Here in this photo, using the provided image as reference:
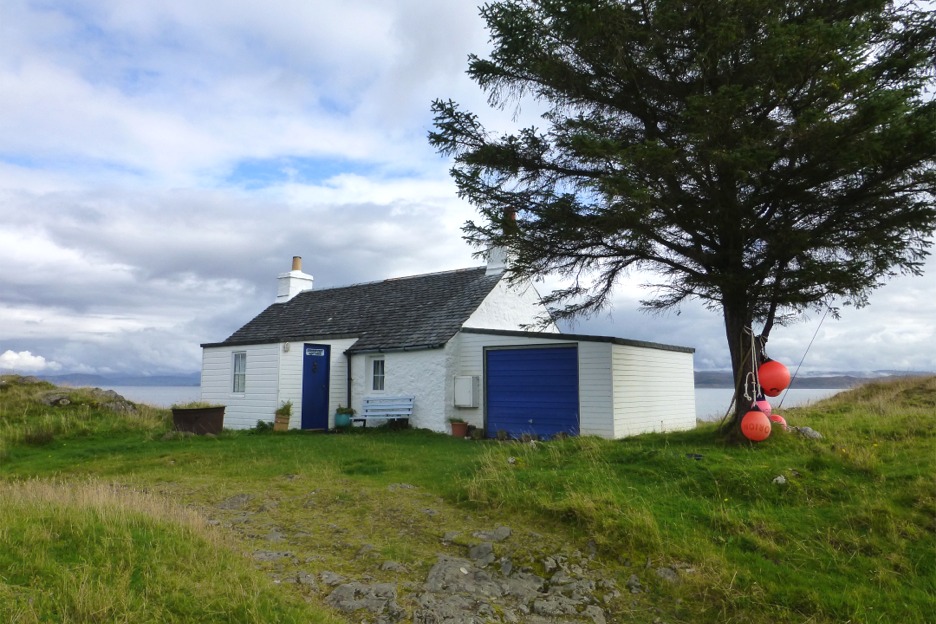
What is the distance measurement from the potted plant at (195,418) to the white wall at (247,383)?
2499 mm

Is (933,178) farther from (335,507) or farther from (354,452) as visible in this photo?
(354,452)

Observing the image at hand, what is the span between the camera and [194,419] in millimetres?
17969

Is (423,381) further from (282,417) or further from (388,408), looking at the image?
(282,417)

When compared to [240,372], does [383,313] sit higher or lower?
higher

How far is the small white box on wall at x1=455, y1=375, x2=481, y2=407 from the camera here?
18.0 metres

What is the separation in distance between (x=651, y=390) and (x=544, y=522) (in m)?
10.3

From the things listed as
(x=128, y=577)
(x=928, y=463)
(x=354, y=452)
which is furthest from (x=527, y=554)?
(x=354, y=452)

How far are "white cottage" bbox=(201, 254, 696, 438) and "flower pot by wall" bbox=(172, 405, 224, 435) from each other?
2606 millimetres

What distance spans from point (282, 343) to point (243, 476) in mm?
9894

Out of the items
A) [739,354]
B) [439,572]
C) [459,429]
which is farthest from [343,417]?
[439,572]

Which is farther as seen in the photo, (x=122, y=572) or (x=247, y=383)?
(x=247, y=383)

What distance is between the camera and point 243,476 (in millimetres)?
11109

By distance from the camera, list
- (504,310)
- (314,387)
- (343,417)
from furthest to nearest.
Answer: (504,310), (314,387), (343,417)

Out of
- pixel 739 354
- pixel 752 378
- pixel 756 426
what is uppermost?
pixel 739 354
